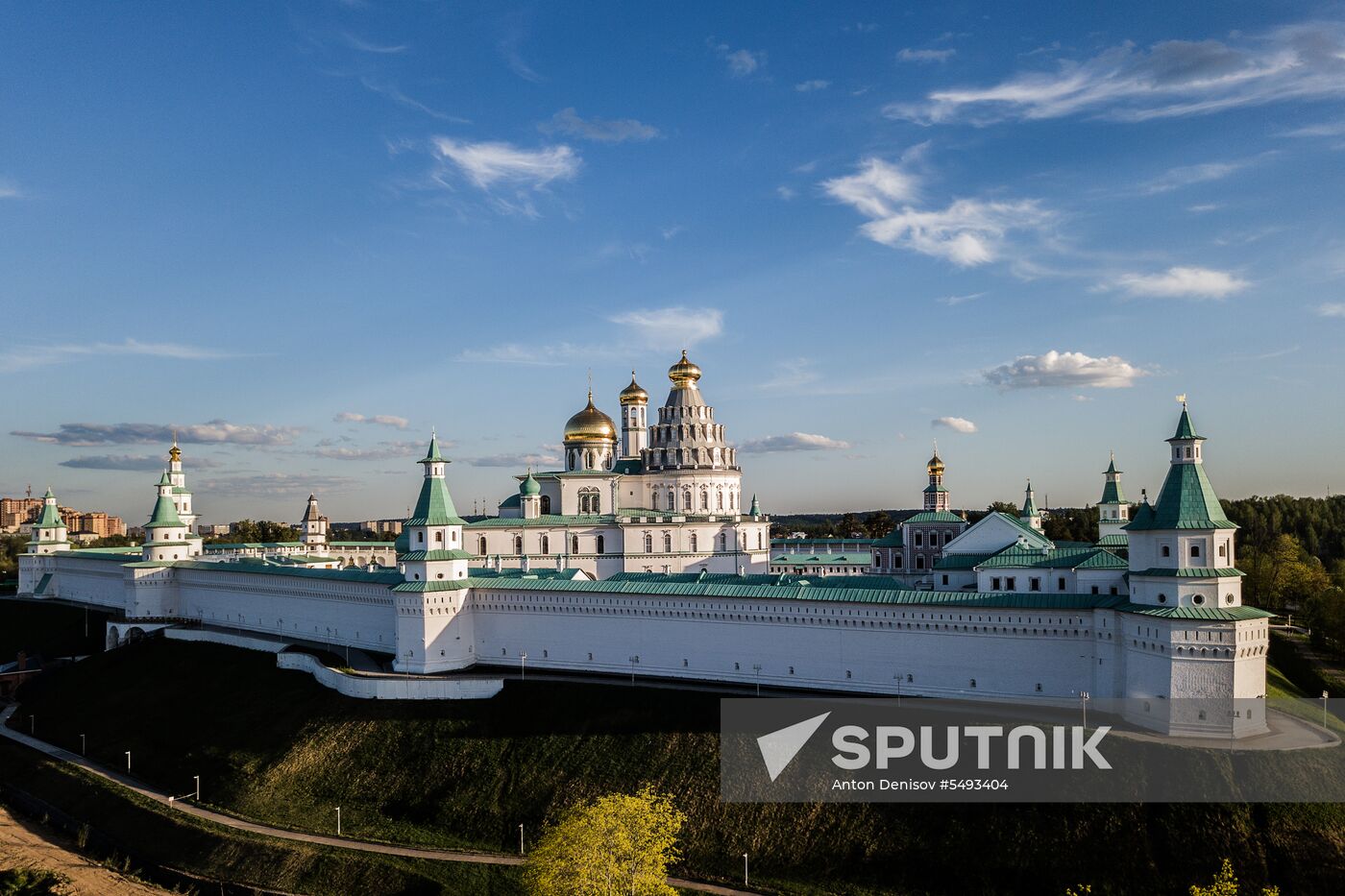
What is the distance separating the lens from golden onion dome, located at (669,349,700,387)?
56125mm

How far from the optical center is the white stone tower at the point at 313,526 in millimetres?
65812

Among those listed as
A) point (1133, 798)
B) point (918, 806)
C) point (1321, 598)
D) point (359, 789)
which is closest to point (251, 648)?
point (359, 789)

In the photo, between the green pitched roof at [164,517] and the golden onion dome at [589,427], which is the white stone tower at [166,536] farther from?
the golden onion dome at [589,427]

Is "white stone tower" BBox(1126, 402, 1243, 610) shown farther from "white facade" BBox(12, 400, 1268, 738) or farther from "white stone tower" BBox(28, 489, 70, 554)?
"white stone tower" BBox(28, 489, 70, 554)

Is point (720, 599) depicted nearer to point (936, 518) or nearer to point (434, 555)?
point (434, 555)

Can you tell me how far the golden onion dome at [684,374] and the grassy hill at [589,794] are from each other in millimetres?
27320

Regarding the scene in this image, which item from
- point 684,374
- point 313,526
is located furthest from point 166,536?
point 684,374

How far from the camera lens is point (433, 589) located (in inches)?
1330

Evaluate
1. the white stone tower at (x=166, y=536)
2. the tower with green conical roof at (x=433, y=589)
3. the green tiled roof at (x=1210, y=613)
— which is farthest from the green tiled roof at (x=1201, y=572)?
the white stone tower at (x=166, y=536)

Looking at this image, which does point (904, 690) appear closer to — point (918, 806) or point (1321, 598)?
point (918, 806)

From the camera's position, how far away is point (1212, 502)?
965 inches

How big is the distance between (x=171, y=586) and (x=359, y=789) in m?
25.9

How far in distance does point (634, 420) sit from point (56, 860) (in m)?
38.3

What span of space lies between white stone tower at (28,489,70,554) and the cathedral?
10317 millimetres
